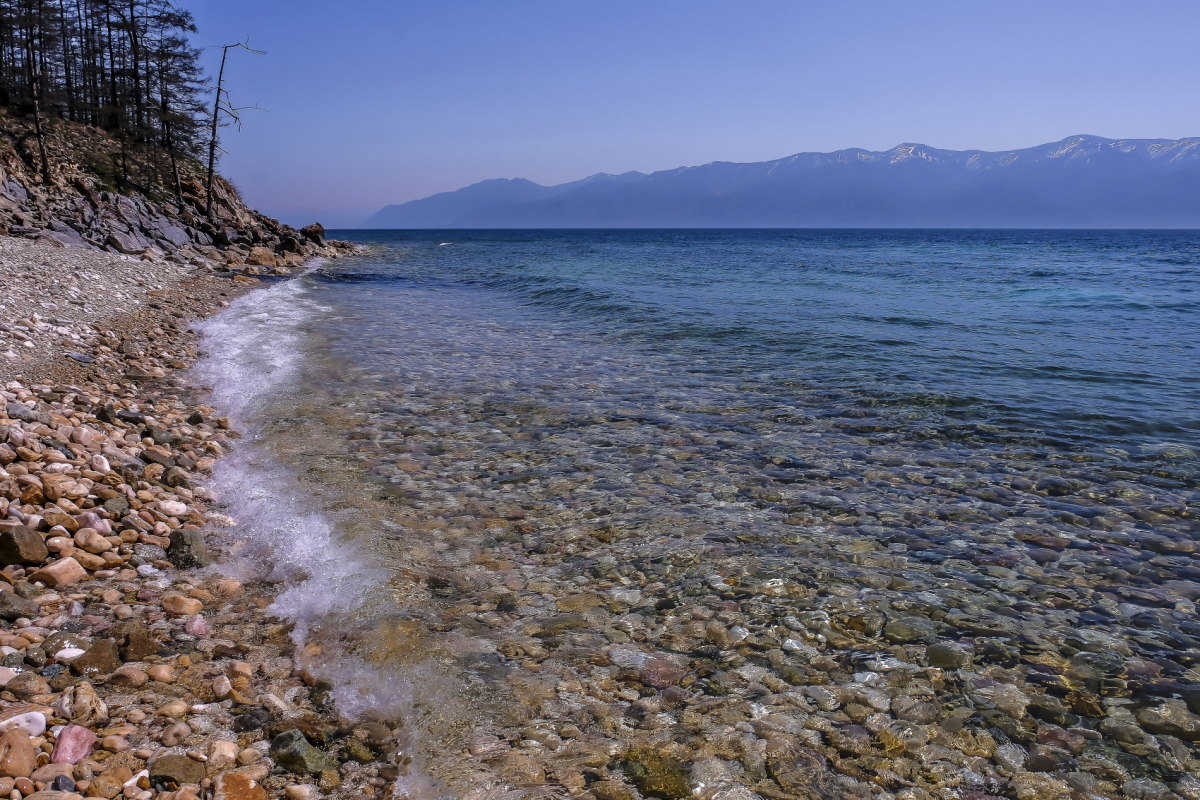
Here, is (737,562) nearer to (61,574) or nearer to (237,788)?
(237,788)

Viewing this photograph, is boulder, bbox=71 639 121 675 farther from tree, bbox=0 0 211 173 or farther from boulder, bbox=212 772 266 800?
tree, bbox=0 0 211 173

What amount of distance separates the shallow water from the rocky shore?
14.6 inches

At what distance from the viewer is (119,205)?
109 feet

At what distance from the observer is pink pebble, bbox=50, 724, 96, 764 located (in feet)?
10.0

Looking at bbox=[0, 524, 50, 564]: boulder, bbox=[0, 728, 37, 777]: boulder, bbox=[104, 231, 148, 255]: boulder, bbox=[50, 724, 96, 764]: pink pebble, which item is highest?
bbox=[104, 231, 148, 255]: boulder

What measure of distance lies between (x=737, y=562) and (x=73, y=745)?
14.9ft

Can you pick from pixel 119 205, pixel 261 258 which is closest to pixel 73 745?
pixel 119 205

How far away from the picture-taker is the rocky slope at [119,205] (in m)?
27.8

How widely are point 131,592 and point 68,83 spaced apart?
60.7m

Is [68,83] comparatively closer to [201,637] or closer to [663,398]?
[663,398]

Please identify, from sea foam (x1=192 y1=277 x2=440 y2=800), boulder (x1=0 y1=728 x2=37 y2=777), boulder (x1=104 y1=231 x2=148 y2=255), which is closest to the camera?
boulder (x1=0 y1=728 x2=37 y2=777)

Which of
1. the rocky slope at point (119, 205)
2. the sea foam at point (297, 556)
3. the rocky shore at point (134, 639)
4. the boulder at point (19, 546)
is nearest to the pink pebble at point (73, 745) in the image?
the rocky shore at point (134, 639)

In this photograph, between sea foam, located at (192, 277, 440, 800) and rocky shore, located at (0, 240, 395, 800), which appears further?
sea foam, located at (192, 277, 440, 800)

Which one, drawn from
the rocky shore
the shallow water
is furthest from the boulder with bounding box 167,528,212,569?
the shallow water
